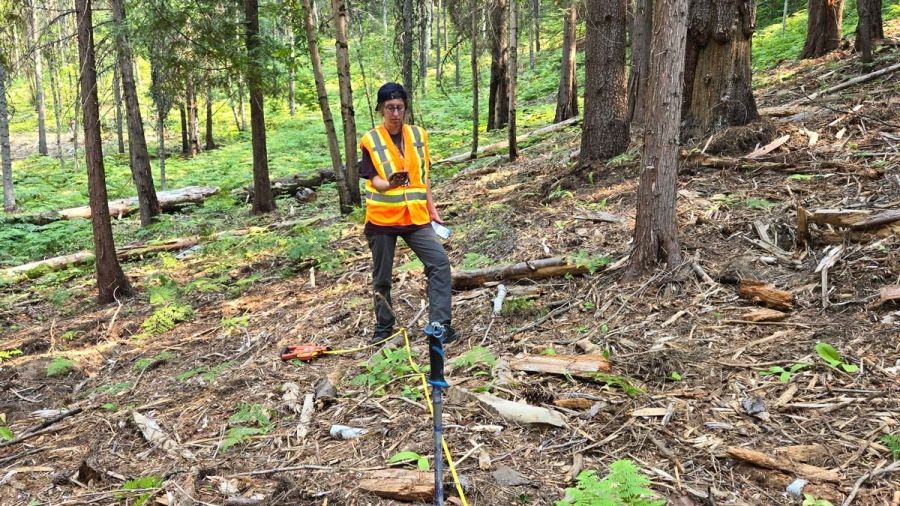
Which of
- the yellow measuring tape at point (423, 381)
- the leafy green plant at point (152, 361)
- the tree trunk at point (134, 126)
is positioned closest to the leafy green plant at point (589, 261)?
the yellow measuring tape at point (423, 381)

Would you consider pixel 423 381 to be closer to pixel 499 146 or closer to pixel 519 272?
pixel 519 272

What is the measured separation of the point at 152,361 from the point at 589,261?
4.57m

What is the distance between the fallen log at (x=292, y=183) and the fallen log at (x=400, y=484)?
14294mm

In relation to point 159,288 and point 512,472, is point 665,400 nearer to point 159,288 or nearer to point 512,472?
point 512,472

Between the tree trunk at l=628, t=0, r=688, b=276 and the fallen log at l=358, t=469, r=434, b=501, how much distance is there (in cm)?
282

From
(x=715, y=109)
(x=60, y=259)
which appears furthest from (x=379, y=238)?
(x=60, y=259)

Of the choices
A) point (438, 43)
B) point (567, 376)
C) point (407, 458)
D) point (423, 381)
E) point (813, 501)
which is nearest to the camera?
point (813, 501)

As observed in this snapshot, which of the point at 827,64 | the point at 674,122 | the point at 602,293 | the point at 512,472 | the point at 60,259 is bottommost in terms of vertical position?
the point at 60,259

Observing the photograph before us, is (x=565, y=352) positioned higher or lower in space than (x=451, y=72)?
lower

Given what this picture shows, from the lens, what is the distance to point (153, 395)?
17.3 ft

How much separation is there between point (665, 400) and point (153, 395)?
424cm

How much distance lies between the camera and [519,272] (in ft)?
19.7

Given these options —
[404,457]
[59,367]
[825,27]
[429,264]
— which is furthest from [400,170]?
[825,27]

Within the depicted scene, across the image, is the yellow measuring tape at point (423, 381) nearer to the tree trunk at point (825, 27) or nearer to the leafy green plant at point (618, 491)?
the leafy green plant at point (618, 491)
